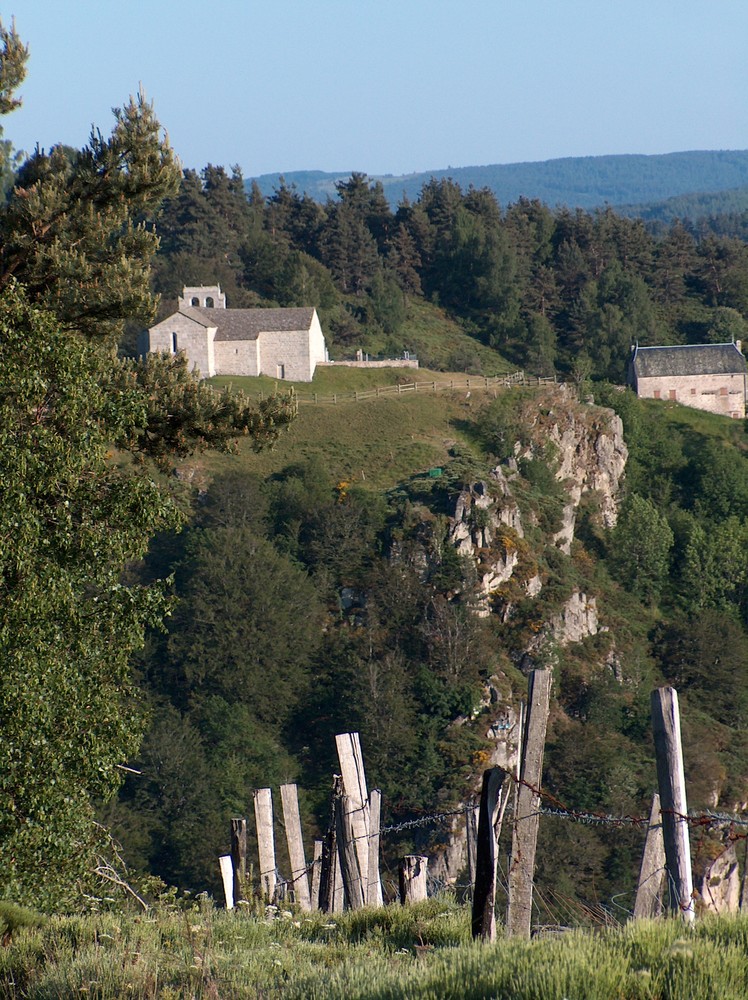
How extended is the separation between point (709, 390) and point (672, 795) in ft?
209

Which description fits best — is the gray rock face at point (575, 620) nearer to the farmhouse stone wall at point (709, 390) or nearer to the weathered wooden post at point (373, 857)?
the farmhouse stone wall at point (709, 390)

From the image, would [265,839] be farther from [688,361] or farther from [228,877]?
[688,361]

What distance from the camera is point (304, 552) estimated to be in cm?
4997

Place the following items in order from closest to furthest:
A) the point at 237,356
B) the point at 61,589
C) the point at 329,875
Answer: the point at 61,589 < the point at 329,875 < the point at 237,356

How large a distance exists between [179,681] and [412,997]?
41.7 m

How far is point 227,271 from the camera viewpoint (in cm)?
7500

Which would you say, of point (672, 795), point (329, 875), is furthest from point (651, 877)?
point (329, 875)

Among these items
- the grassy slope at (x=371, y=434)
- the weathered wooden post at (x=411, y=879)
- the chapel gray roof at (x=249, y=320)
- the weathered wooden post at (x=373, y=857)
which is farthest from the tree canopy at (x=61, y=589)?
Answer: the chapel gray roof at (x=249, y=320)

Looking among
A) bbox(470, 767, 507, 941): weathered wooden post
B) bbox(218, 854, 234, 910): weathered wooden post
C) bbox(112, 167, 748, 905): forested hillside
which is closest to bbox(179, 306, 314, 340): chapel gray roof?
bbox(112, 167, 748, 905): forested hillside

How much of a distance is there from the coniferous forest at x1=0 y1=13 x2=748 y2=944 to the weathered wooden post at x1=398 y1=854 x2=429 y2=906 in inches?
43.6

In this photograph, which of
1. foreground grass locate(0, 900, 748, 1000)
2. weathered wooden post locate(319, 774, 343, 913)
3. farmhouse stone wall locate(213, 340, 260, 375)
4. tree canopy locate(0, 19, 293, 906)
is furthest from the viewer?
farmhouse stone wall locate(213, 340, 260, 375)

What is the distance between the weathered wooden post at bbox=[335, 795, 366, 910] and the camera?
8.73 m

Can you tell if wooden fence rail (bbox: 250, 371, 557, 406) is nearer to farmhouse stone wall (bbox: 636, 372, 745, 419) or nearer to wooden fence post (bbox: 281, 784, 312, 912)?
farmhouse stone wall (bbox: 636, 372, 745, 419)

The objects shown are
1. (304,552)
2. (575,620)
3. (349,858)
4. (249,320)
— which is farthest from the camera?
(249,320)
